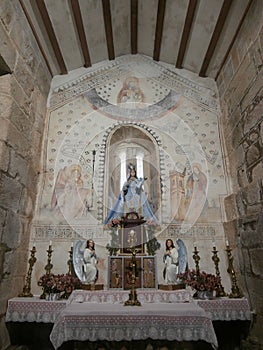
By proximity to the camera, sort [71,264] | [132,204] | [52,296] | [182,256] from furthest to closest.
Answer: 1. [132,204]
2. [182,256]
3. [71,264]
4. [52,296]

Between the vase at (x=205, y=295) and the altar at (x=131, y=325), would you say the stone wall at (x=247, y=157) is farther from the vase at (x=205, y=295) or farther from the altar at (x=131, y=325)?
the altar at (x=131, y=325)

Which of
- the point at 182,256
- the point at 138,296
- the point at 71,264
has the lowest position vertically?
the point at 138,296

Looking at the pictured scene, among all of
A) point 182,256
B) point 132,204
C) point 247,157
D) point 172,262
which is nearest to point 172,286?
point 172,262

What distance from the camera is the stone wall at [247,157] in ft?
12.6

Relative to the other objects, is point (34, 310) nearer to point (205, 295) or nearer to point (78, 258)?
point (78, 258)

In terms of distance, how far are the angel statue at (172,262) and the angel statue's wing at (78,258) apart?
1345 mm

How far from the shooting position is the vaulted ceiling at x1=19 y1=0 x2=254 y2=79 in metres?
4.56

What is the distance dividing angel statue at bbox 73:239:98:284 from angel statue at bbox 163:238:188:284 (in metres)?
1.09

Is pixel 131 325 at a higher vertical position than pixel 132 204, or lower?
lower

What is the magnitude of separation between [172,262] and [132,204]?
1.25 metres

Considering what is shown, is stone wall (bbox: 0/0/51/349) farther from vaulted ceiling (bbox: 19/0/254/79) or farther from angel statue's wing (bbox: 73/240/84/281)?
angel statue's wing (bbox: 73/240/84/281)

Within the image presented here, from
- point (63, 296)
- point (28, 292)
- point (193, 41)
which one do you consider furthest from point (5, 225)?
point (193, 41)

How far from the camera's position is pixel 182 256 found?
174 inches

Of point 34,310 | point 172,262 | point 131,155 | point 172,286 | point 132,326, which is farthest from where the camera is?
point 131,155
